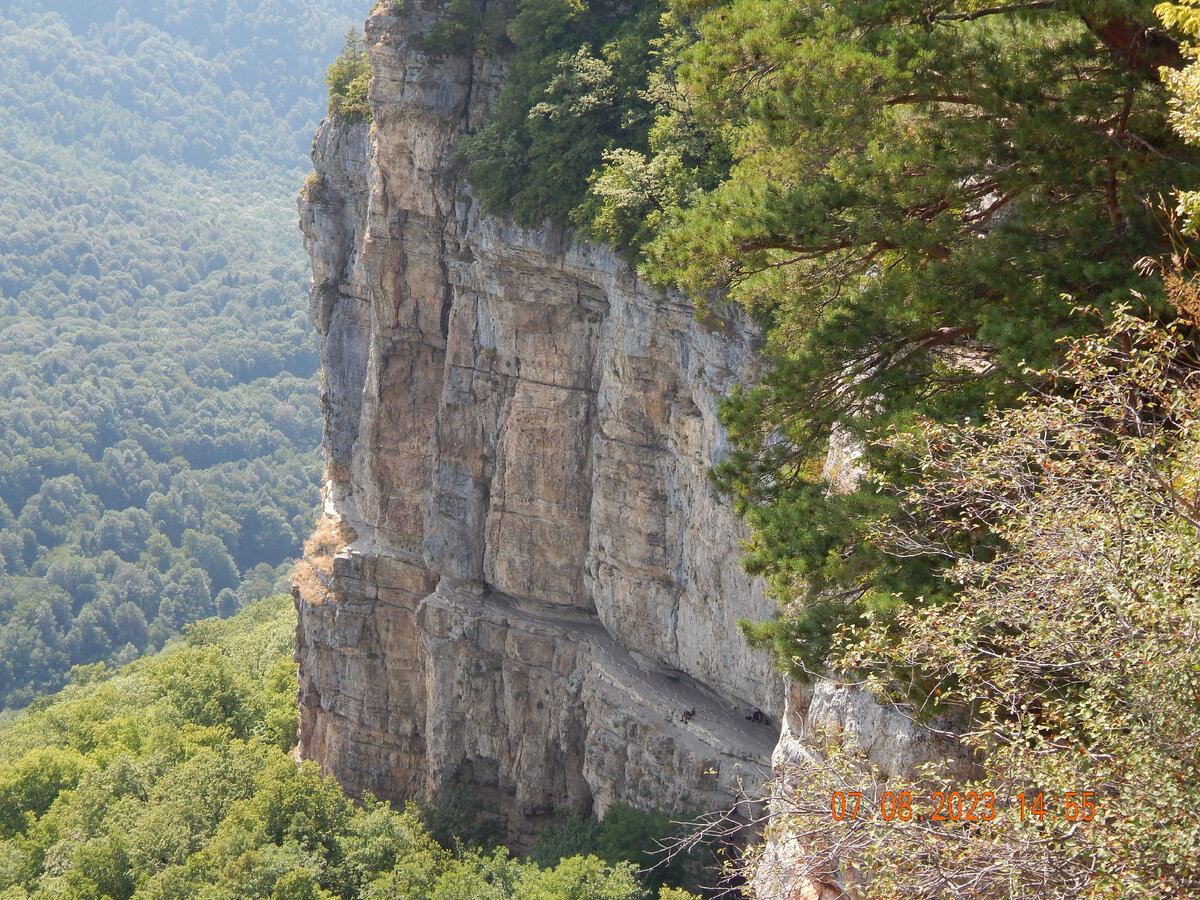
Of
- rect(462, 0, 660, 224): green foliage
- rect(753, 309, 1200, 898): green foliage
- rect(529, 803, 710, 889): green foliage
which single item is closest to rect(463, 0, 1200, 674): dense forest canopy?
rect(753, 309, 1200, 898): green foliage

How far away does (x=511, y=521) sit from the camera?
87.2 feet

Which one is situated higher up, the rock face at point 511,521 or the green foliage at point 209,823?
the rock face at point 511,521

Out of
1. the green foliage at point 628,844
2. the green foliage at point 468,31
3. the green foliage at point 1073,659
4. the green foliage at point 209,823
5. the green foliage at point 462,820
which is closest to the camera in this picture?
the green foliage at point 1073,659

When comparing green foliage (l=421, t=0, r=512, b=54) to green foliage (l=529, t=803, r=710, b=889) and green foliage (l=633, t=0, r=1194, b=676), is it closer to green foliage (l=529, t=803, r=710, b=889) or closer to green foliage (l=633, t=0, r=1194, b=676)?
green foliage (l=633, t=0, r=1194, b=676)

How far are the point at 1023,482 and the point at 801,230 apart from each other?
3747 mm

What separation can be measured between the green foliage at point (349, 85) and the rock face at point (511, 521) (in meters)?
0.49

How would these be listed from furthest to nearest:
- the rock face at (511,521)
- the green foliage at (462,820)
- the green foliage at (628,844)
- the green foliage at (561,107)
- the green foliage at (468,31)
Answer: the green foliage at (462,820) < the green foliage at (468,31) < the green foliage at (561,107) < the rock face at (511,521) < the green foliage at (628,844)

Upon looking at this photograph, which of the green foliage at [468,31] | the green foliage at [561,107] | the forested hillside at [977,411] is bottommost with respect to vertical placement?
the forested hillside at [977,411]

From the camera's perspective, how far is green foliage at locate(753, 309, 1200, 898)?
20.5ft

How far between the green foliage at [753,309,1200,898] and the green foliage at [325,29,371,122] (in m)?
26.6

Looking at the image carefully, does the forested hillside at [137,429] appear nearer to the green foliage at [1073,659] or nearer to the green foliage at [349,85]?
the green foliage at [349,85]
